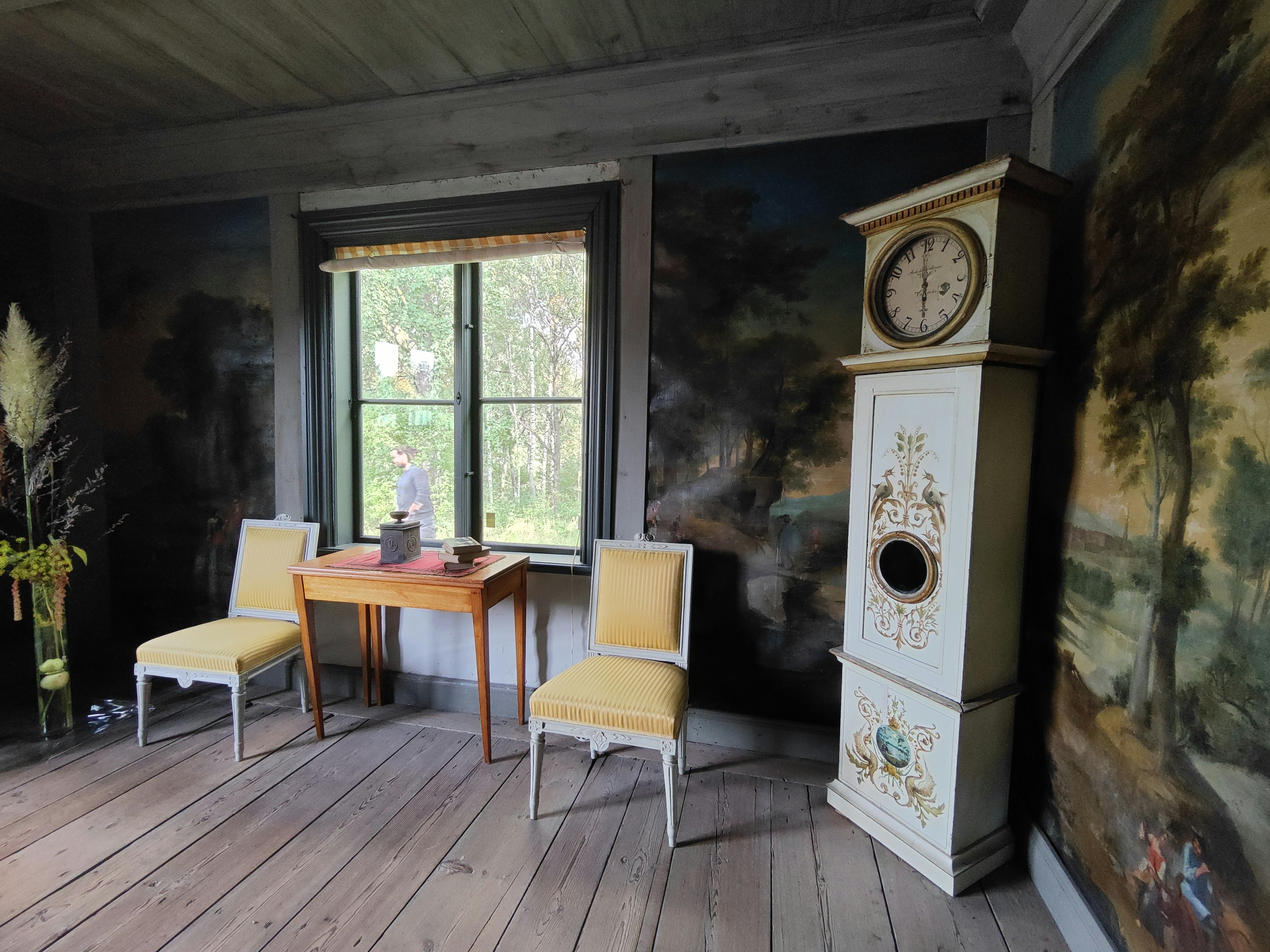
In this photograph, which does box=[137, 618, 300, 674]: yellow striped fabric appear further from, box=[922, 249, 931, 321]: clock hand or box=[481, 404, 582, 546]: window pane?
box=[922, 249, 931, 321]: clock hand

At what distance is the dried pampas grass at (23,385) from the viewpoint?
7.88 ft

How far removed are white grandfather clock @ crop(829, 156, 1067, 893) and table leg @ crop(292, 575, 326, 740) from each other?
2.24 meters

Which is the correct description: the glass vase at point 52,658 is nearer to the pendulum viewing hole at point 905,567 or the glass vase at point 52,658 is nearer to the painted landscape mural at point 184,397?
the painted landscape mural at point 184,397

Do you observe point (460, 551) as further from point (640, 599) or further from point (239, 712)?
point (239, 712)

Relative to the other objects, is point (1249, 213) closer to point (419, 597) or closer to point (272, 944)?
point (419, 597)

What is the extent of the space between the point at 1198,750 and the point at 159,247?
4.45 meters

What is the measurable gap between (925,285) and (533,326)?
5.73 ft

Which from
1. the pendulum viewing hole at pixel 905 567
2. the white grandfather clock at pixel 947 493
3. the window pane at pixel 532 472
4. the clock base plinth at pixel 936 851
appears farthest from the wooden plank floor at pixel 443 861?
the window pane at pixel 532 472

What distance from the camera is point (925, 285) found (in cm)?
178

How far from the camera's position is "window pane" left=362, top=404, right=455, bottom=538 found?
2980mm

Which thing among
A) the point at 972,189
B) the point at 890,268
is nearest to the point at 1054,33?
the point at 972,189

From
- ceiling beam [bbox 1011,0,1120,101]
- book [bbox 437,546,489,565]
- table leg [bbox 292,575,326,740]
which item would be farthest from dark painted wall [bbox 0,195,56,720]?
ceiling beam [bbox 1011,0,1120,101]

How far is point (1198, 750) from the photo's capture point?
118cm

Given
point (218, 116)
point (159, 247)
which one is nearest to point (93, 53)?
point (218, 116)
